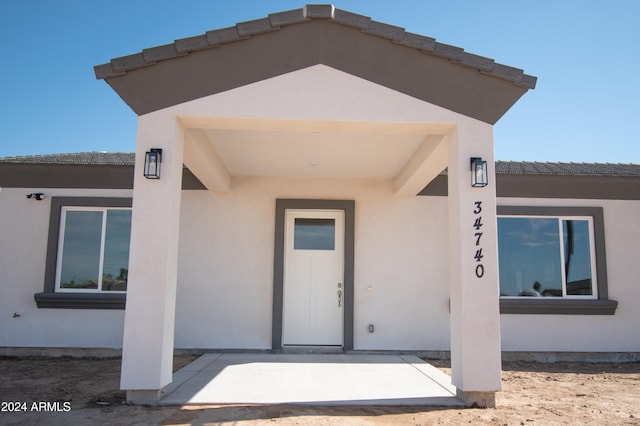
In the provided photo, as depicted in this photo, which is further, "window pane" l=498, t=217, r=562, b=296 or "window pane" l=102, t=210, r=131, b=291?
"window pane" l=498, t=217, r=562, b=296

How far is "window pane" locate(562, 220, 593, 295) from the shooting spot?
29.3 feet

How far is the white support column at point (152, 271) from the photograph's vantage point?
201 inches

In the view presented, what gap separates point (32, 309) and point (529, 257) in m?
8.97

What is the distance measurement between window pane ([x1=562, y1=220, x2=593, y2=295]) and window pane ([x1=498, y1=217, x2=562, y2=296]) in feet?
0.53

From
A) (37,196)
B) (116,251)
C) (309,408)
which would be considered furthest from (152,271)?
(37,196)

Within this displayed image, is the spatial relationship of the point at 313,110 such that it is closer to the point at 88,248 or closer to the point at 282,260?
the point at 282,260

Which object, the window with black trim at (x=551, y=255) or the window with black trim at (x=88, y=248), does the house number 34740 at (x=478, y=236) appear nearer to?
the window with black trim at (x=551, y=255)

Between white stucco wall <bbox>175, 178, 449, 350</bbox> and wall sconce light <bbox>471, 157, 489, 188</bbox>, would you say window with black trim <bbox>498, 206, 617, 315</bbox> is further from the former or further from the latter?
wall sconce light <bbox>471, 157, 489, 188</bbox>

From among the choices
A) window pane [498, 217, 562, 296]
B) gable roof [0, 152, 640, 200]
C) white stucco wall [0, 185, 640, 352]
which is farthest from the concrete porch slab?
gable roof [0, 152, 640, 200]

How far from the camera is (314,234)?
9.23m

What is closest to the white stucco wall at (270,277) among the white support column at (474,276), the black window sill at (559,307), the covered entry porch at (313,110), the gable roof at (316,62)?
the black window sill at (559,307)

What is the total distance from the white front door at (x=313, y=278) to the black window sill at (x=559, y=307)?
301cm

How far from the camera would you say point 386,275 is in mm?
8930

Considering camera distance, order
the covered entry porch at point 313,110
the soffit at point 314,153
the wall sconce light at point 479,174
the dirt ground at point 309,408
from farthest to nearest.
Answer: the soffit at point 314,153 < the wall sconce light at point 479,174 < the covered entry porch at point 313,110 < the dirt ground at point 309,408
